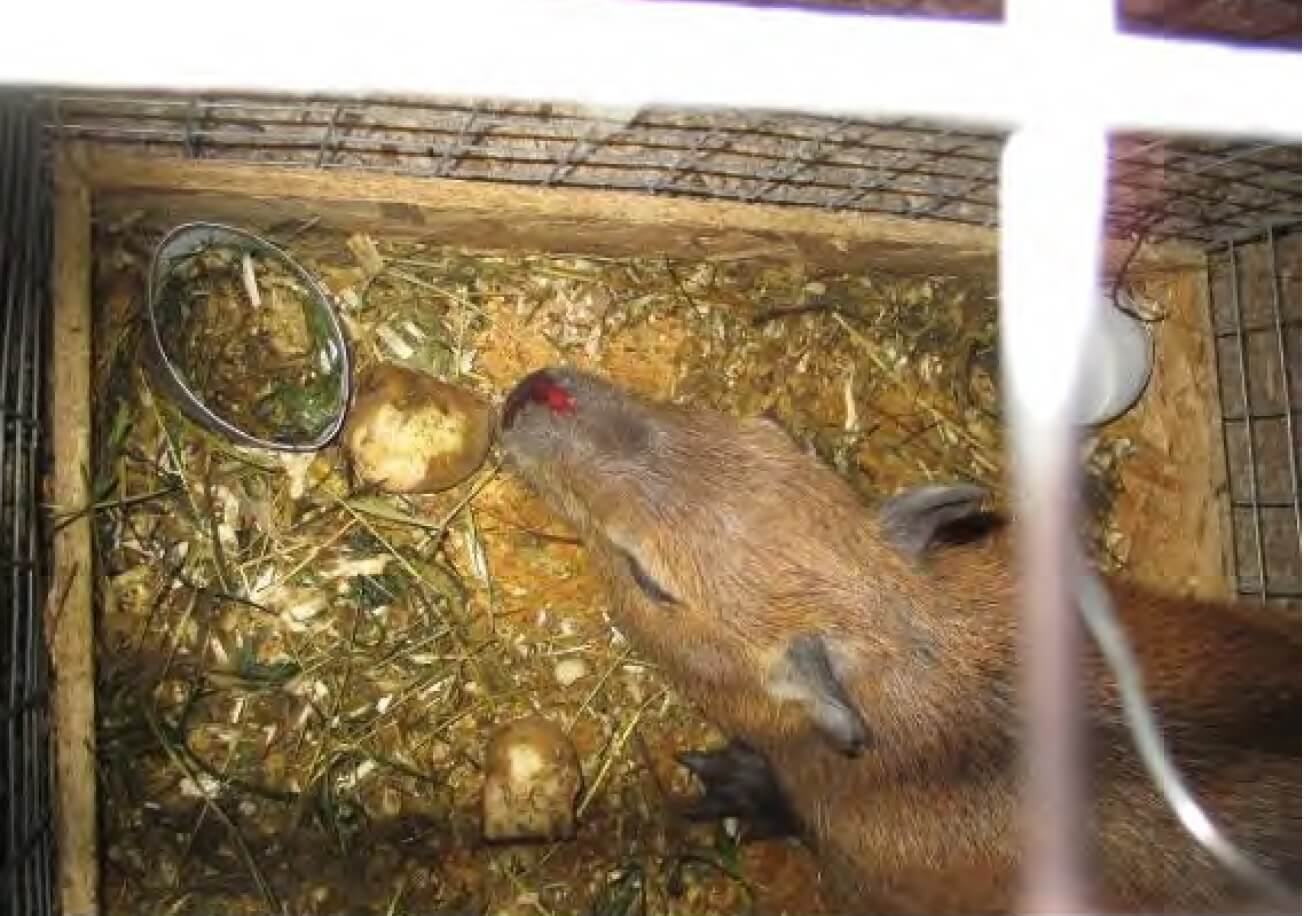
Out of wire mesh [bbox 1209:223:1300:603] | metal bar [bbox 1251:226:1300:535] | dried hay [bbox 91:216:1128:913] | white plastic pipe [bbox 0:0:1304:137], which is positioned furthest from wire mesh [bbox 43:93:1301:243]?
white plastic pipe [bbox 0:0:1304:137]

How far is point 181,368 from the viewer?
372cm

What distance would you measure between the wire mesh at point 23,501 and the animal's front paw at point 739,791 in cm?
208

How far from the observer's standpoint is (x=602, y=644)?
4.17m

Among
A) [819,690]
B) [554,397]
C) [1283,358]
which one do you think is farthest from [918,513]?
[1283,358]

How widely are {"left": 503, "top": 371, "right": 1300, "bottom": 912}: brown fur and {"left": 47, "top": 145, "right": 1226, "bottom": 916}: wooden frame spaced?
25.2 inches

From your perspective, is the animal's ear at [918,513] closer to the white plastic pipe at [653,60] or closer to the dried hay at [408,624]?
the dried hay at [408,624]

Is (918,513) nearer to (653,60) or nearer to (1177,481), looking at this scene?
(1177,481)

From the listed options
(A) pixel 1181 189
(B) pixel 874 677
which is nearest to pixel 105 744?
(B) pixel 874 677

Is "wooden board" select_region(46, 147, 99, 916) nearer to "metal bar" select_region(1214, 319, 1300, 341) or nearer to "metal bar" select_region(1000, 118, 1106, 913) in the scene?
"metal bar" select_region(1000, 118, 1106, 913)

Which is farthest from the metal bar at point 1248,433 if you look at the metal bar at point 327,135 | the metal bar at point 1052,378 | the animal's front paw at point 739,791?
the metal bar at point 1052,378

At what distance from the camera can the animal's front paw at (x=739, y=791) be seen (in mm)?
4184

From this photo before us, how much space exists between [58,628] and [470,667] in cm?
135

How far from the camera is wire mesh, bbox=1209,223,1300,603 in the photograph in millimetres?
4535

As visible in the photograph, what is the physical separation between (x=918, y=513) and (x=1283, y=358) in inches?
75.1
